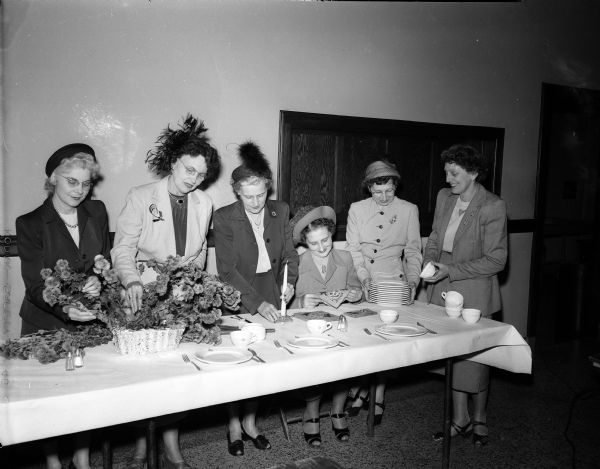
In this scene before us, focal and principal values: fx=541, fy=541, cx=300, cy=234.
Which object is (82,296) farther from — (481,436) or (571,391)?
(571,391)

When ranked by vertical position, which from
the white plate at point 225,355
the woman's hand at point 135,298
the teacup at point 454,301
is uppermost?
the woman's hand at point 135,298

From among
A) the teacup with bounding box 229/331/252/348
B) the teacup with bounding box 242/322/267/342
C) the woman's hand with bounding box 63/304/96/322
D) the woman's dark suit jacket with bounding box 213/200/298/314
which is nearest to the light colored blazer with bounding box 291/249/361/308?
the woman's dark suit jacket with bounding box 213/200/298/314

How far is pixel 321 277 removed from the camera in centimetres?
355

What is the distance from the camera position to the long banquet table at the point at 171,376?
70.9 inches

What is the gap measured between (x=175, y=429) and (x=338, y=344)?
3.62 ft

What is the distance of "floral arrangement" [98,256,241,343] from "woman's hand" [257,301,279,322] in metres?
0.59

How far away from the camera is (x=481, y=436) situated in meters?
3.43

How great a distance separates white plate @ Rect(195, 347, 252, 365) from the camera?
2.18m

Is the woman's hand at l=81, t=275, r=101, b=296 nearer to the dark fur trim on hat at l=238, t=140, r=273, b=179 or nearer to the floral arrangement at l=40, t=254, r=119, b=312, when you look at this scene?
the floral arrangement at l=40, t=254, r=119, b=312

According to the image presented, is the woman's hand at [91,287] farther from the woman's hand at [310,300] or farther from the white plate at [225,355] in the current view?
the woman's hand at [310,300]

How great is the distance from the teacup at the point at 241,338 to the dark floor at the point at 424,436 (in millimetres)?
1115

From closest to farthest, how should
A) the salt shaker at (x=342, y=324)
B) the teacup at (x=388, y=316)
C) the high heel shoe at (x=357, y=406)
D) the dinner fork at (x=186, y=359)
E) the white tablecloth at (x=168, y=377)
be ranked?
the white tablecloth at (x=168, y=377) → the dinner fork at (x=186, y=359) → the salt shaker at (x=342, y=324) → the teacup at (x=388, y=316) → the high heel shoe at (x=357, y=406)

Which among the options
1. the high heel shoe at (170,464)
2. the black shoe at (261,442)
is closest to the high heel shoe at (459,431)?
Answer: the black shoe at (261,442)

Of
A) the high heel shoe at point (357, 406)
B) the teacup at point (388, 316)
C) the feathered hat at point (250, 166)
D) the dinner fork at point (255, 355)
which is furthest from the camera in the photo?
the high heel shoe at point (357, 406)
